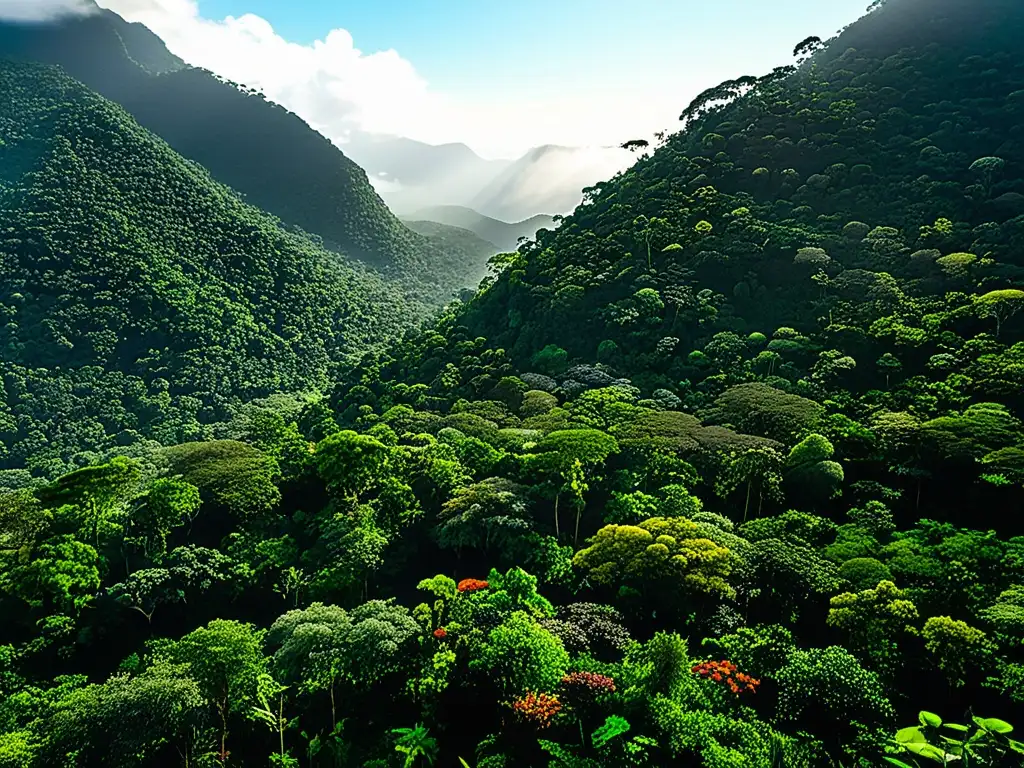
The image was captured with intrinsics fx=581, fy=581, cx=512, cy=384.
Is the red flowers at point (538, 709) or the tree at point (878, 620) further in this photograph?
the tree at point (878, 620)

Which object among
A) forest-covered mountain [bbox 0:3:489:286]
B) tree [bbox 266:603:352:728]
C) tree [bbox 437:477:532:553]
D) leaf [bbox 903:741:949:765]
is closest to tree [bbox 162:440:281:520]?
tree [bbox 437:477:532:553]

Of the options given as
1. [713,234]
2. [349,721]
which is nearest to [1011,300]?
[713,234]

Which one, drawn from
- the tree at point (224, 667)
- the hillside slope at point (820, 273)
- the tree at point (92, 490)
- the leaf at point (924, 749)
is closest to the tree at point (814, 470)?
the hillside slope at point (820, 273)

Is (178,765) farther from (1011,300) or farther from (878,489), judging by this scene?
(1011,300)

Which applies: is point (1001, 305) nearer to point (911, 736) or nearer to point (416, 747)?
point (416, 747)

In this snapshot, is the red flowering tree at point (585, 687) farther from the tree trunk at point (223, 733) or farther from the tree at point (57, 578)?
the tree at point (57, 578)

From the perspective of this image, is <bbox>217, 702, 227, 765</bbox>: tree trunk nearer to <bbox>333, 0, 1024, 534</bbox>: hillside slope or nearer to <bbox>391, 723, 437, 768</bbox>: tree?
<bbox>391, 723, 437, 768</bbox>: tree
